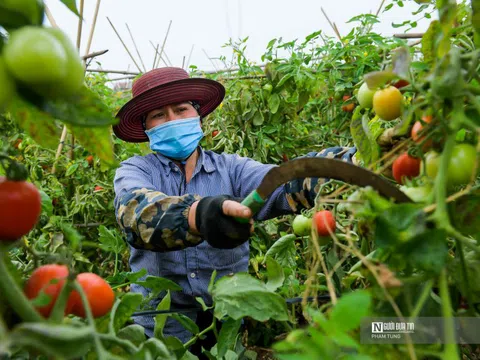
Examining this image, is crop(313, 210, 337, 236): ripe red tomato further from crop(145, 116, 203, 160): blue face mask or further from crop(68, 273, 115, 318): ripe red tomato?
crop(145, 116, 203, 160): blue face mask

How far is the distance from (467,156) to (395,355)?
0.19 m

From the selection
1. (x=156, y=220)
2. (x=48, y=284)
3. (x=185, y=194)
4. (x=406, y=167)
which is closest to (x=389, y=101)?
(x=406, y=167)

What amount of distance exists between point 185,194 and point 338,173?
2.95 ft

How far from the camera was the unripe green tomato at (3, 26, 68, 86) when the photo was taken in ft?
1.06

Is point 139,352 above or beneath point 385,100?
beneath

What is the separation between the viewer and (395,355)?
0.42m

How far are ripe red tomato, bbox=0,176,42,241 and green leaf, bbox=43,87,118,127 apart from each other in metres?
0.07

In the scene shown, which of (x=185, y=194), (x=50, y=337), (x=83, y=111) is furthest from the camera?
(x=185, y=194)

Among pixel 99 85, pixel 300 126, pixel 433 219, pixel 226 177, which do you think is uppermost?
pixel 99 85

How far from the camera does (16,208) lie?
40 cm

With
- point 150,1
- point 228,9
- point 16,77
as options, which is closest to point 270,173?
point 16,77

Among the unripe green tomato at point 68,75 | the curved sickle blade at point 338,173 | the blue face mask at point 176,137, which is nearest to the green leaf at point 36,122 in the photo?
the unripe green tomato at point 68,75

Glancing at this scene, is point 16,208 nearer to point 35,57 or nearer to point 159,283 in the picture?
point 35,57

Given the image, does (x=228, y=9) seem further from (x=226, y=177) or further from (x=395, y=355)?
(x=395, y=355)
